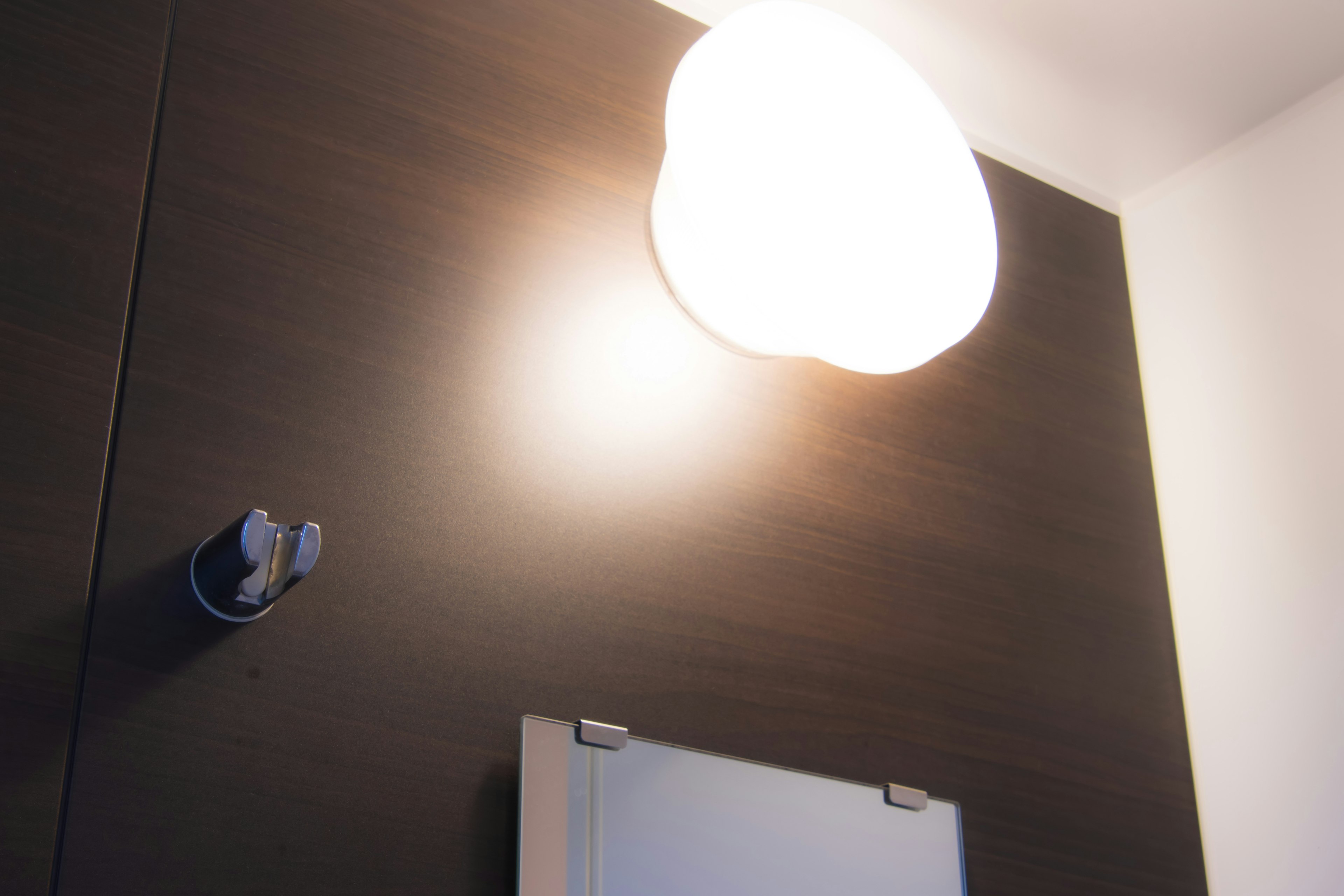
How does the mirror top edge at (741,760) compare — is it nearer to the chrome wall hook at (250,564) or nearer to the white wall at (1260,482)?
the chrome wall hook at (250,564)

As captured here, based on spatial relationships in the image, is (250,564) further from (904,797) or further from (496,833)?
(904,797)

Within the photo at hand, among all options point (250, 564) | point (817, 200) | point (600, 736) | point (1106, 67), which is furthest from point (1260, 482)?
point (250, 564)

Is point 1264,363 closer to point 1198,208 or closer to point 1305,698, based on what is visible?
point 1198,208

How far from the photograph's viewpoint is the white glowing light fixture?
0.62m

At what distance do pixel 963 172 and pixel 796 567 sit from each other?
0.33 m

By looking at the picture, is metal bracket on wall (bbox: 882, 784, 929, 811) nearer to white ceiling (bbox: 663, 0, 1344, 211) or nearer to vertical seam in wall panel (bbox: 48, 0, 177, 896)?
vertical seam in wall panel (bbox: 48, 0, 177, 896)

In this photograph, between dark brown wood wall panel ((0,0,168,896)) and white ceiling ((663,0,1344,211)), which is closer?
dark brown wood wall panel ((0,0,168,896))

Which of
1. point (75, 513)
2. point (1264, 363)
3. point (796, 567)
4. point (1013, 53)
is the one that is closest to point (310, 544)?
point (75, 513)

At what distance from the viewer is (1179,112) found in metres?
1.04

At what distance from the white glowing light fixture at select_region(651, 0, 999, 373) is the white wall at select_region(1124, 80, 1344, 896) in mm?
478

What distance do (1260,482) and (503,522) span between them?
0.78 metres

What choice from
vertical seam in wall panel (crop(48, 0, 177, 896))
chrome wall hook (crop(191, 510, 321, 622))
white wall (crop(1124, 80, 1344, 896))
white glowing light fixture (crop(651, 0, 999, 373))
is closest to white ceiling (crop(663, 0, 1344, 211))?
white wall (crop(1124, 80, 1344, 896))

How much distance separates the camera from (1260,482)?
3.17 feet

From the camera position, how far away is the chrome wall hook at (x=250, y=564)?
45 centimetres
